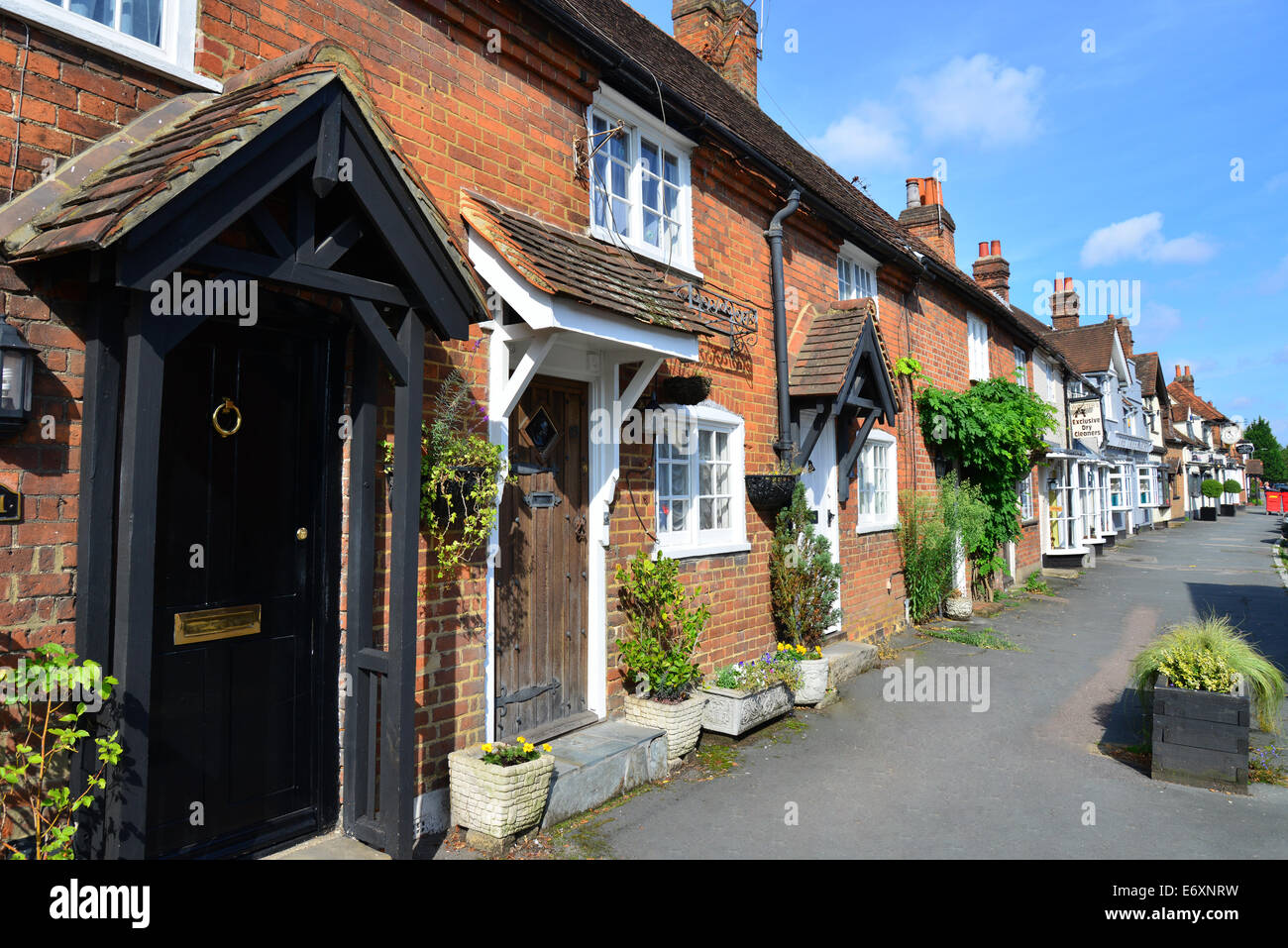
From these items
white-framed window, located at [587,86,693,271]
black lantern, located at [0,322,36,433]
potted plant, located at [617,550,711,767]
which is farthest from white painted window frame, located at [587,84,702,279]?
black lantern, located at [0,322,36,433]

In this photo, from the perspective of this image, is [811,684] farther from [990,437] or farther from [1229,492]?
[1229,492]

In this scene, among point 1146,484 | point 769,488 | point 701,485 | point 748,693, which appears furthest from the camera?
point 1146,484

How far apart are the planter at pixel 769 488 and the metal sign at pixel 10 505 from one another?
19.0ft

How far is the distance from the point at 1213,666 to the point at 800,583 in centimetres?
345

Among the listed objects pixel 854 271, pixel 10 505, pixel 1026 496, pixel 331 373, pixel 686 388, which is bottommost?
pixel 10 505

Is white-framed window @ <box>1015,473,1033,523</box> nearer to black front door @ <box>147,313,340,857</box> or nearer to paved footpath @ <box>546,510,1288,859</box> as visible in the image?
paved footpath @ <box>546,510,1288,859</box>

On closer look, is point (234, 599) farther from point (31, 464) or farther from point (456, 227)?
point (456, 227)

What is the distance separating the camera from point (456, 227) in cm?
481

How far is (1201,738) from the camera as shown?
5320 mm

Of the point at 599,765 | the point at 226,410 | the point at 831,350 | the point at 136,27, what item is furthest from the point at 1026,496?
the point at 136,27

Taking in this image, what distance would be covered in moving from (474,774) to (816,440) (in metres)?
5.59

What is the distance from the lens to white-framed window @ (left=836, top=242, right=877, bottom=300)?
9.99 m

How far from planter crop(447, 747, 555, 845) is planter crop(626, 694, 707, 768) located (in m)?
1.52
